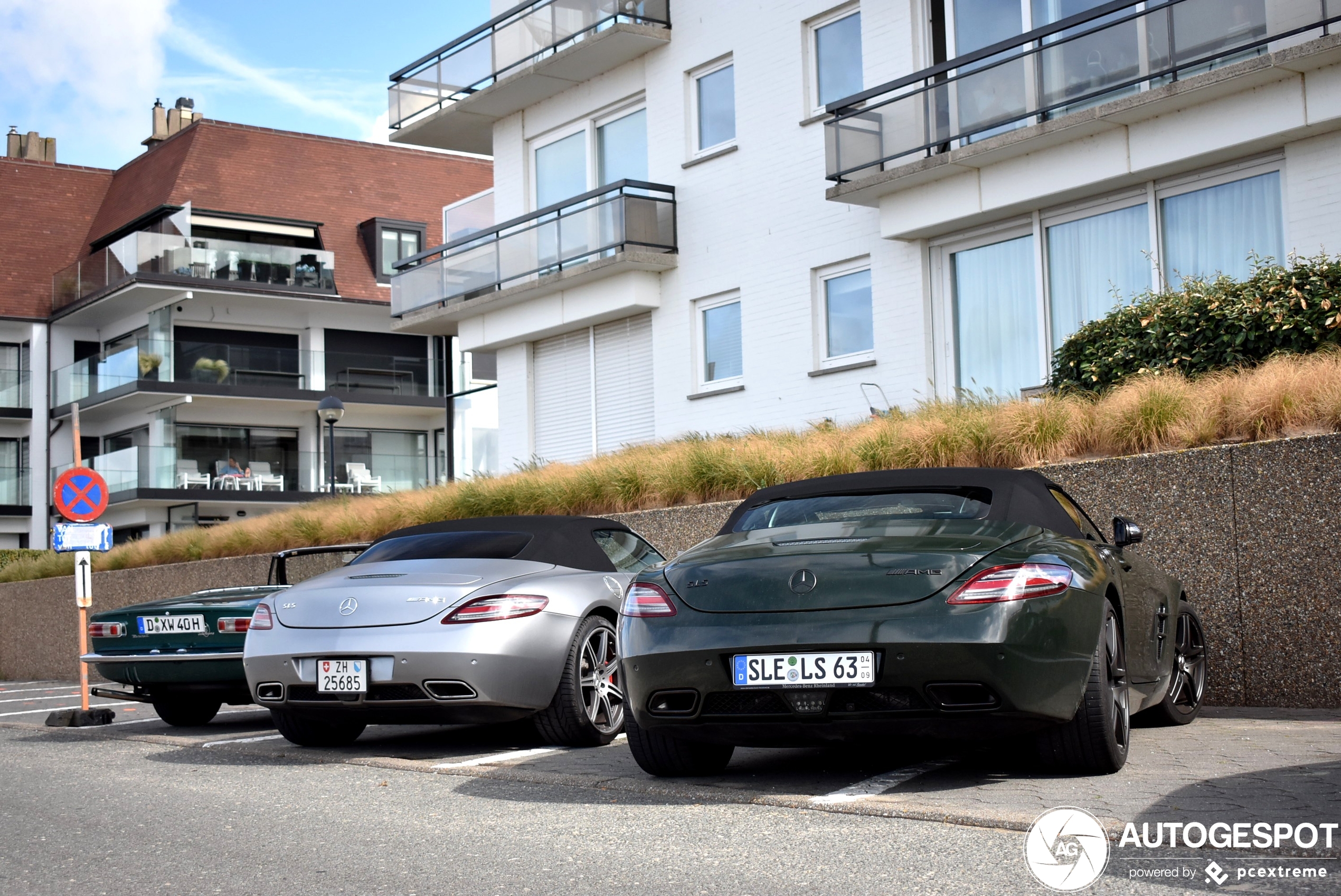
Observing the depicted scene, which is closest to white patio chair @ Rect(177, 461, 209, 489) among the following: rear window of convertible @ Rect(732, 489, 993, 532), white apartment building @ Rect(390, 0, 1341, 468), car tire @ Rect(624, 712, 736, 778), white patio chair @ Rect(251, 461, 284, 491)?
white patio chair @ Rect(251, 461, 284, 491)

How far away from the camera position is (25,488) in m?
44.4

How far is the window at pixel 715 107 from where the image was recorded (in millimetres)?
21703

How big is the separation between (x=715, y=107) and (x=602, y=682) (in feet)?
49.9

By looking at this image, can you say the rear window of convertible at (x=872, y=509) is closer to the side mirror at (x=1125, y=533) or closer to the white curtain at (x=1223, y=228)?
the side mirror at (x=1125, y=533)

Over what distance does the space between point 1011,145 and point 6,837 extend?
13239mm

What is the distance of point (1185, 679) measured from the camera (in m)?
8.08

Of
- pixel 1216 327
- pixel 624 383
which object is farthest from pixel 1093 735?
pixel 624 383

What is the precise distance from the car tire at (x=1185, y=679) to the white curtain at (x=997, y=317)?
29.5 feet

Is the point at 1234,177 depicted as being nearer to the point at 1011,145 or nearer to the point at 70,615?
the point at 1011,145

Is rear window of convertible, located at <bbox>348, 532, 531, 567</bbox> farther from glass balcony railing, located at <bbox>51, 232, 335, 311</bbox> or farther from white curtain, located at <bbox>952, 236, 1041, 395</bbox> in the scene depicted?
glass balcony railing, located at <bbox>51, 232, 335, 311</bbox>

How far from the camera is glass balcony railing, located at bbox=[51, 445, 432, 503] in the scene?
1575 inches

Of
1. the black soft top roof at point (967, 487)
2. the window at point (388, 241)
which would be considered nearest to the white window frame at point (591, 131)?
the black soft top roof at point (967, 487)

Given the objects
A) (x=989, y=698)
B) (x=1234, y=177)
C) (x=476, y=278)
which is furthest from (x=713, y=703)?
(x=476, y=278)

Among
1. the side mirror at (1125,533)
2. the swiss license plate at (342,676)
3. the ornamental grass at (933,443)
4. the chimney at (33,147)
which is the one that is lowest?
the swiss license plate at (342,676)
